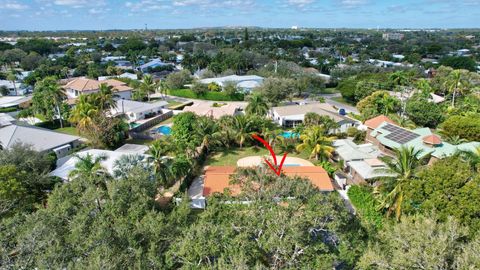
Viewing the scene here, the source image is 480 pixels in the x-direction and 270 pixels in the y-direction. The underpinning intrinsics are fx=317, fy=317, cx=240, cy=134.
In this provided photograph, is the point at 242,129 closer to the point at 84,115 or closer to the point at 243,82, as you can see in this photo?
the point at 84,115

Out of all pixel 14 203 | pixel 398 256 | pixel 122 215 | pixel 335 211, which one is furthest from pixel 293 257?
pixel 14 203

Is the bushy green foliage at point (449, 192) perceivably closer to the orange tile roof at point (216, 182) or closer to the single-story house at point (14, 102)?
the orange tile roof at point (216, 182)

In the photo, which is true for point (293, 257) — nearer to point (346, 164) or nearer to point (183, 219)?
point (183, 219)

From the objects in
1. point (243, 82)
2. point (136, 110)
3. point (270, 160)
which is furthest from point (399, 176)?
point (243, 82)

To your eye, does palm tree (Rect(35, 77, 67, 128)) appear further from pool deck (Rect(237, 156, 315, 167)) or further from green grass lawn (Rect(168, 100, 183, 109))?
pool deck (Rect(237, 156, 315, 167))

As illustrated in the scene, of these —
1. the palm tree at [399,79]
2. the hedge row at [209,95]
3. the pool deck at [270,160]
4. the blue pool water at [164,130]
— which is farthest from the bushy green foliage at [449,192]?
the hedge row at [209,95]
